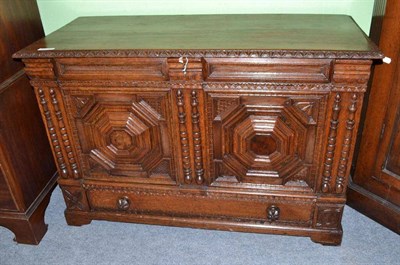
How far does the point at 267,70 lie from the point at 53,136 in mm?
1064

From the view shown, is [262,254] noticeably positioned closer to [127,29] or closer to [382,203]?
[382,203]

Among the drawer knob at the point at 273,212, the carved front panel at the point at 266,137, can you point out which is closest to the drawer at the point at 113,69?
the carved front panel at the point at 266,137

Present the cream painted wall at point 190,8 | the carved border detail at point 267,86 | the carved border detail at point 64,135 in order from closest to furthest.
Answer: the carved border detail at point 267,86 < the carved border detail at point 64,135 < the cream painted wall at point 190,8

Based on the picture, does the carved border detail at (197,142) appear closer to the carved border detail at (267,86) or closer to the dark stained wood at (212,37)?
the carved border detail at (267,86)

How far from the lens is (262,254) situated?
202 centimetres

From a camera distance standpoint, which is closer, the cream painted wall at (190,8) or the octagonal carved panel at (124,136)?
the octagonal carved panel at (124,136)

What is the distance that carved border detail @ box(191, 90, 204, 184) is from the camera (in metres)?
1.73

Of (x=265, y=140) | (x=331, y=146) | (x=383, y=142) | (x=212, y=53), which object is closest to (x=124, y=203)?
(x=265, y=140)

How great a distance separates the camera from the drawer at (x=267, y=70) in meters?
1.58

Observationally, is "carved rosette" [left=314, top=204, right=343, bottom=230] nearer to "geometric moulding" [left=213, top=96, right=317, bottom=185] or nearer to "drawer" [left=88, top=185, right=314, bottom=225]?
"drawer" [left=88, top=185, right=314, bottom=225]

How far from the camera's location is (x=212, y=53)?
5.18ft

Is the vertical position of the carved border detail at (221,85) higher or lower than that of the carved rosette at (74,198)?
higher

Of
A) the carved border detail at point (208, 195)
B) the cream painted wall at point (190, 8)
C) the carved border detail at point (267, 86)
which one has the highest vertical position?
the cream painted wall at point (190, 8)

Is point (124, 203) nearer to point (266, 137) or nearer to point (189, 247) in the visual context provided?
point (189, 247)
